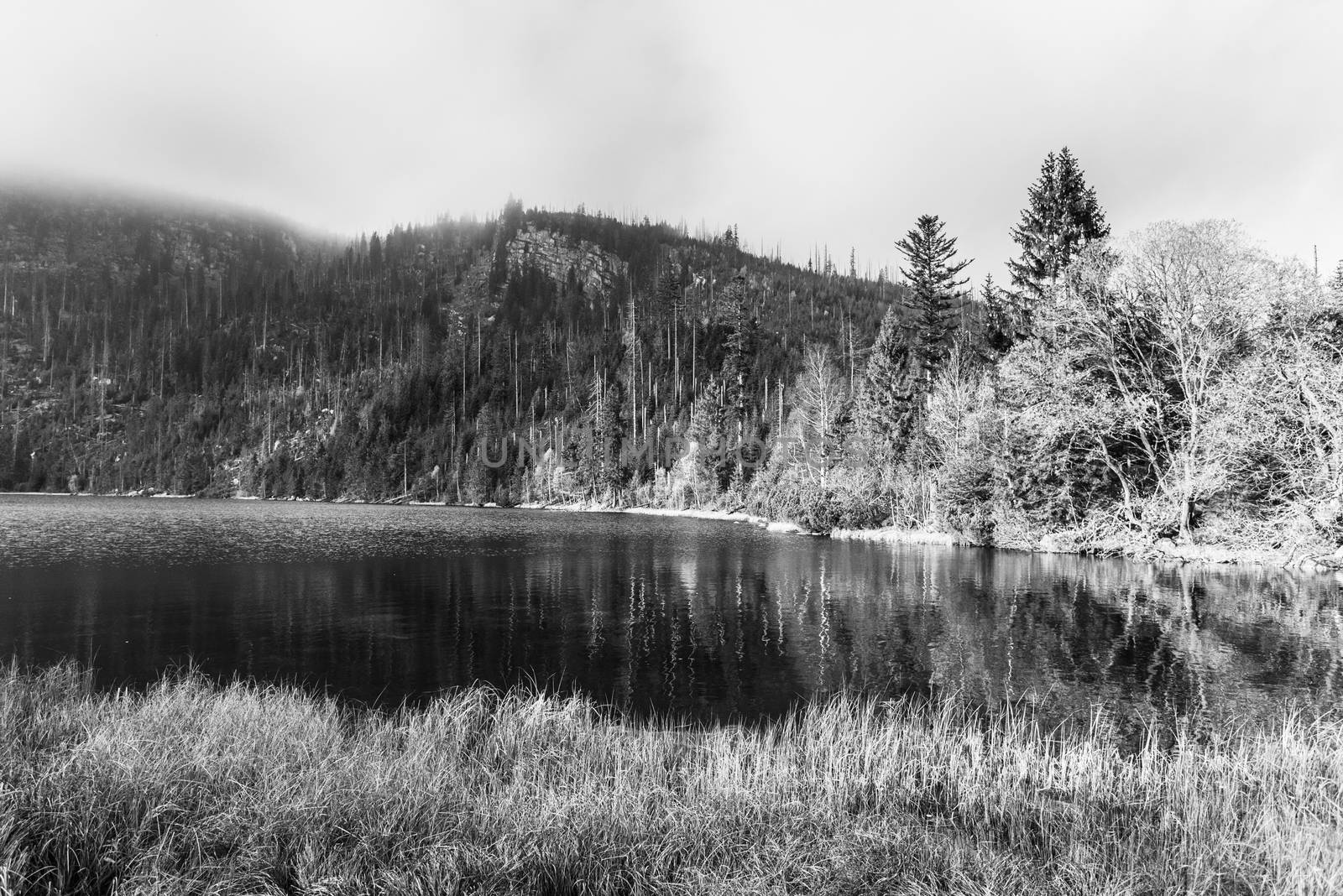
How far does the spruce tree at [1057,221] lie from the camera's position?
164ft

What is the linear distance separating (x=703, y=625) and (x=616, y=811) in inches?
680

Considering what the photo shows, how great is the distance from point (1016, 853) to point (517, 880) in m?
4.67

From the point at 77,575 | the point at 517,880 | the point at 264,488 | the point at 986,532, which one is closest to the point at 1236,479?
the point at 986,532

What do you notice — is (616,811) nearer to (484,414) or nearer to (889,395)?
(889,395)

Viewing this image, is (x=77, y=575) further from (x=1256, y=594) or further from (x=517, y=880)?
(x=1256, y=594)

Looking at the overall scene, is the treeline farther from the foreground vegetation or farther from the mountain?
the mountain

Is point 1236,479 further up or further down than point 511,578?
further up

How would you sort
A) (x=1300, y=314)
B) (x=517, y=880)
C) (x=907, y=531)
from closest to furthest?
1. (x=517, y=880)
2. (x=1300, y=314)
3. (x=907, y=531)

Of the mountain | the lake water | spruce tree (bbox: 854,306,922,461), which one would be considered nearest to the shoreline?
the lake water

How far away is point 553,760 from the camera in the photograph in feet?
32.5

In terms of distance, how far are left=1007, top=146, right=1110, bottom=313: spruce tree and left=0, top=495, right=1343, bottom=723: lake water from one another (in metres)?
22.2

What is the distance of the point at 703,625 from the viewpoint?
24.0m

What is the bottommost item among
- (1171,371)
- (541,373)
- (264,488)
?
(264,488)

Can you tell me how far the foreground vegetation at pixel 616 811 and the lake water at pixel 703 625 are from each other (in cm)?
538
